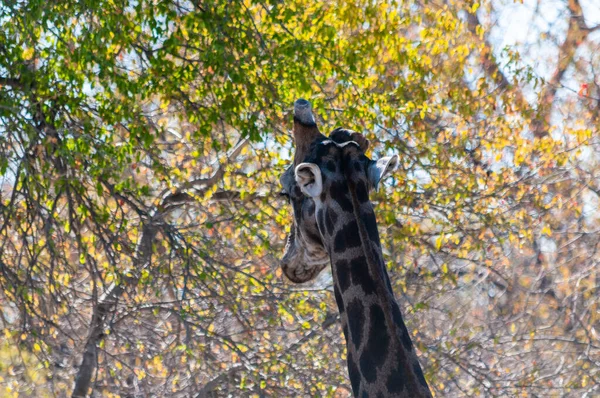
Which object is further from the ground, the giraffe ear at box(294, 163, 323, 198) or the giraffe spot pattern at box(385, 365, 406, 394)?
the giraffe ear at box(294, 163, 323, 198)

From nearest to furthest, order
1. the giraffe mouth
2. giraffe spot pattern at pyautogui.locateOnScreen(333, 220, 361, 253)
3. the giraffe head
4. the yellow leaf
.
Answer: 1. giraffe spot pattern at pyautogui.locateOnScreen(333, 220, 361, 253)
2. the giraffe head
3. the giraffe mouth
4. the yellow leaf

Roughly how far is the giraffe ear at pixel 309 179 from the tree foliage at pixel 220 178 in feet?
10.9

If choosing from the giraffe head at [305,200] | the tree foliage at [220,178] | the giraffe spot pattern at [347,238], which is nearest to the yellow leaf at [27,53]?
the tree foliage at [220,178]

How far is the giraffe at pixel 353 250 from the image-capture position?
12.6ft

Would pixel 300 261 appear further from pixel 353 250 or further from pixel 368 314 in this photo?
pixel 368 314

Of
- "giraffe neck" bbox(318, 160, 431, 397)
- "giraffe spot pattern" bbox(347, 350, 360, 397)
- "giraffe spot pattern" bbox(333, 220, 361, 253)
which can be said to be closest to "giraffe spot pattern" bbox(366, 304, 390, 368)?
"giraffe neck" bbox(318, 160, 431, 397)

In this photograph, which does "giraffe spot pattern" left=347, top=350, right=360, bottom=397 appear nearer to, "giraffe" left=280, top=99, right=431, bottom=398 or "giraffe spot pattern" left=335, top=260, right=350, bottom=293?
"giraffe" left=280, top=99, right=431, bottom=398

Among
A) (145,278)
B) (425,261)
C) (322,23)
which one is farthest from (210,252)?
(425,261)

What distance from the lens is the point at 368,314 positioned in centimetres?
397

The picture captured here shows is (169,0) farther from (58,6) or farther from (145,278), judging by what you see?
(145,278)

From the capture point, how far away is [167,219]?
10086 mm

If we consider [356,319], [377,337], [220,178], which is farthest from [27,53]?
[377,337]

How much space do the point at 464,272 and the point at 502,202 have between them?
302cm

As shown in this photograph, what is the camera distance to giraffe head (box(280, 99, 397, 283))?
14.4ft
